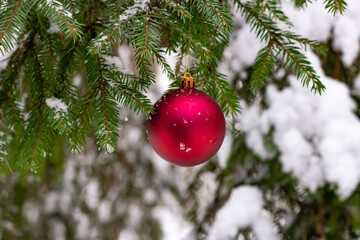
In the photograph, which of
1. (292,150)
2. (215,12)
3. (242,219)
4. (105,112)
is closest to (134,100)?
(105,112)

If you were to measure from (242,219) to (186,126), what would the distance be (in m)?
1.03

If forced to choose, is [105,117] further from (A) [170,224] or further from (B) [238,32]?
(A) [170,224]

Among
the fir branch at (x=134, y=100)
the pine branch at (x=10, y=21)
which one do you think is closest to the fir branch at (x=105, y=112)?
the fir branch at (x=134, y=100)

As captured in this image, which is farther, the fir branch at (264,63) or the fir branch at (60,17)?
the fir branch at (264,63)

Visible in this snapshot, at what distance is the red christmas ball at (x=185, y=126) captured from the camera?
1.01 m

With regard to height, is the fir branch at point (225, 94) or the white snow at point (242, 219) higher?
the fir branch at point (225, 94)

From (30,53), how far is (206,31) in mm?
632

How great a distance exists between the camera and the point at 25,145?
1096 millimetres

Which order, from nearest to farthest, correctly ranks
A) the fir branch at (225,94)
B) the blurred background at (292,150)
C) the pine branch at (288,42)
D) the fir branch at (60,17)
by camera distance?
the fir branch at (60,17) < the pine branch at (288,42) < the fir branch at (225,94) < the blurred background at (292,150)

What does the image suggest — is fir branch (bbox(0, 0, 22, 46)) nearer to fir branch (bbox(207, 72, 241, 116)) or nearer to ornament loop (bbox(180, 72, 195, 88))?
ornament loop (bbox(180, 72, 195, 88))

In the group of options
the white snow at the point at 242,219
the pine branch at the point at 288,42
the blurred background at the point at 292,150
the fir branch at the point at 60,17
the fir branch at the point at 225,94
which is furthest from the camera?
the white snow at the point at 242,219

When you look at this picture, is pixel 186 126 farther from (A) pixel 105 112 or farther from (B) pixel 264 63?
(B) pixel 264 63

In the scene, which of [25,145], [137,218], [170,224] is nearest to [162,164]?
[137,218]

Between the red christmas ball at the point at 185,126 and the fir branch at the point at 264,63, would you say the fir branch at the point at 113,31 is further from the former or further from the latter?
the fir branch at the point at 264,63
